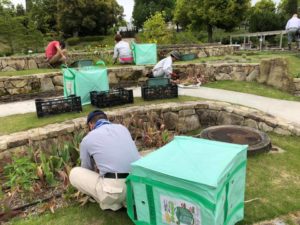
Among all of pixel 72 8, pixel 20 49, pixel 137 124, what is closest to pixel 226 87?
pixel 137 124

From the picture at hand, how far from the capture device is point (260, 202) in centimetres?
318

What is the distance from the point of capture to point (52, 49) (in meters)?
9.03

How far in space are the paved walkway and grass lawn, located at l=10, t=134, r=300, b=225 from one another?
5.50 ft

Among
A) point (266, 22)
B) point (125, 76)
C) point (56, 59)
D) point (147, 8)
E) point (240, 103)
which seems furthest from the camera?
point (147, 8)

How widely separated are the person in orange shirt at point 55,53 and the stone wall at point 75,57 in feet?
1.92

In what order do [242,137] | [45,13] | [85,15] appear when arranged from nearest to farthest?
[242,137] → [85,15] → [45,13]

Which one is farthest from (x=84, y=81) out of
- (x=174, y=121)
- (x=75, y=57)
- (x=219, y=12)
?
(x=219, y=12)

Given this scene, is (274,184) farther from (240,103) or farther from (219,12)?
(219,12)

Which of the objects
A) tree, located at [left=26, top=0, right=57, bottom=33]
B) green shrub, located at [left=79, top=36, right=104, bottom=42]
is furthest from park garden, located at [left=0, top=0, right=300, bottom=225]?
tree, located at [left=26, top=0, right=57, bottom=33]

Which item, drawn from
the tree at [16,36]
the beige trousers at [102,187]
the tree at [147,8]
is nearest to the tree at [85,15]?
the tree at [16,36]

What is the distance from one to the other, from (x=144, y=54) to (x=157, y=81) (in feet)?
10.1

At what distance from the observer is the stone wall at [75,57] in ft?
31.3

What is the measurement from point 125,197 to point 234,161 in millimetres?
→ 1158

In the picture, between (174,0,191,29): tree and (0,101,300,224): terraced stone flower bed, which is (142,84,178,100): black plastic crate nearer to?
(0,101,300,224): terraced stone flower bed
